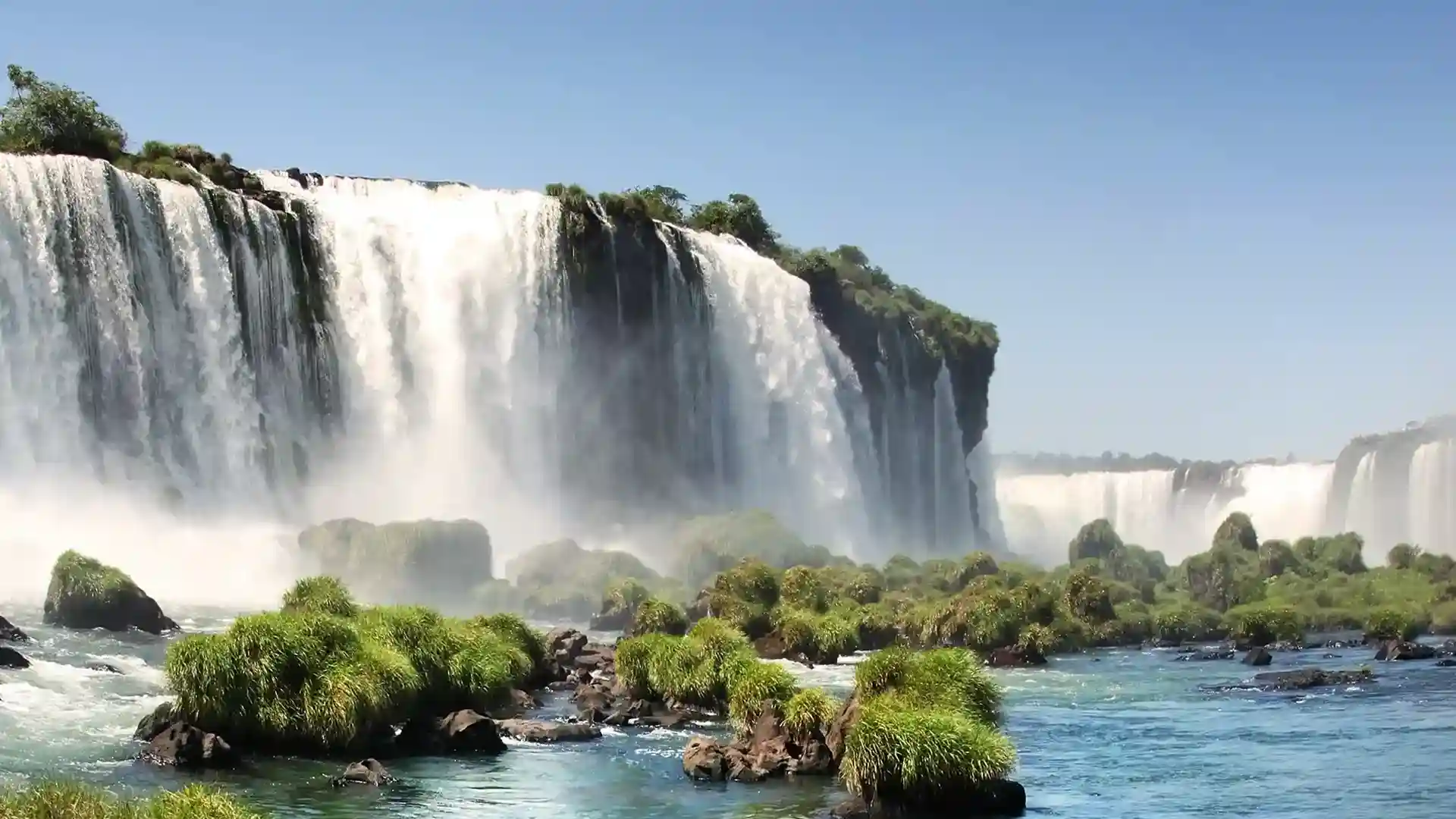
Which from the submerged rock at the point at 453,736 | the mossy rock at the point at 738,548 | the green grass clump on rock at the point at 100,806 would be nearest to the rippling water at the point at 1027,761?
the submerged rock at the point at 453,736

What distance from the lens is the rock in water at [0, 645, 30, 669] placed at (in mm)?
38094

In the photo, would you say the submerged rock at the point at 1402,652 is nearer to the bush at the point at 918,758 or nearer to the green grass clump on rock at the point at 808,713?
the green grass clump on rock at the point at 808,713

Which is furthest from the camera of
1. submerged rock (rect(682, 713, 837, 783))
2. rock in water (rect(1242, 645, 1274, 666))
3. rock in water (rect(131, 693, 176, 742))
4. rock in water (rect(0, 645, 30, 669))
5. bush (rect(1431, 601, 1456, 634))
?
bush (rect(1431, 601, 1456, 634))

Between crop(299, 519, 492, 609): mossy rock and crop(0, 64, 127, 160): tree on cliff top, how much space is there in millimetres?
21862

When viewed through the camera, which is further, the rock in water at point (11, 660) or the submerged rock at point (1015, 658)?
the submerged rock at point (1015, 658)

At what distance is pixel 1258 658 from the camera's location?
53.2m

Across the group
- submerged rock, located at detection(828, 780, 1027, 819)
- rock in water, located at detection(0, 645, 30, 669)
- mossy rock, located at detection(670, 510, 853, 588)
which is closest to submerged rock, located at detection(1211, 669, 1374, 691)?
submerged rock, located at detection(828, 780, 1027, 819)

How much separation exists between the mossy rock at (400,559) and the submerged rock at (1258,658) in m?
30.1

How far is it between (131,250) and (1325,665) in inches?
1924

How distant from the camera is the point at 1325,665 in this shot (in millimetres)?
51750

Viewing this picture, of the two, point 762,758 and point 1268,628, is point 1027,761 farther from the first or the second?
point 1268,628

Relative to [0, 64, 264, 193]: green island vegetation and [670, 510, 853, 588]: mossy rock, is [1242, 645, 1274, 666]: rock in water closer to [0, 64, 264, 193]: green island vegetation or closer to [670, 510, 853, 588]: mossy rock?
[670, 510, 853, 588]: mossy rock

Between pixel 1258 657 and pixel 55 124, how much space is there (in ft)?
185

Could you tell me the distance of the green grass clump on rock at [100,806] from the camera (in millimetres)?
21156
